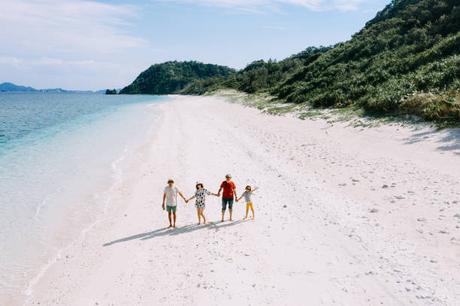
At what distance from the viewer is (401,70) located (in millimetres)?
33000

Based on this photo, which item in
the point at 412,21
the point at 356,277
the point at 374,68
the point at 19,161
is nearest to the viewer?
the point at 356,277

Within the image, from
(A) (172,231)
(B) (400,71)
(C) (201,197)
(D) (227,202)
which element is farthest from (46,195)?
(B) (400,71)

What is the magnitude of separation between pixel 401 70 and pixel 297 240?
26613 millimetres

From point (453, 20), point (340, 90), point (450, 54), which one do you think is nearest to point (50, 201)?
point (340, 90)

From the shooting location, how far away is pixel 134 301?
8836mm

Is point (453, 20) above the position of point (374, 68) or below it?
above

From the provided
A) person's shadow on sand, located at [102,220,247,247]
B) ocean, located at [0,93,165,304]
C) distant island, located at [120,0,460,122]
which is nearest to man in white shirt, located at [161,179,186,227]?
person's shadow on sand, located at [102,220,247,247]

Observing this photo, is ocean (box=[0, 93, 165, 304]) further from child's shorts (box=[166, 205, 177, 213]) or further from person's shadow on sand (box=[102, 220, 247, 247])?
child's shorts (box=[166, 205, 177, 213])

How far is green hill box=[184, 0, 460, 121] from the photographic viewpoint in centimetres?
2371

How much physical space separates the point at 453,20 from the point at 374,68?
8785mm

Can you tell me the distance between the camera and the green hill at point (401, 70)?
23708 millimetres

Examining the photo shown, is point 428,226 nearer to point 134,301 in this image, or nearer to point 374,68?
point 134,301

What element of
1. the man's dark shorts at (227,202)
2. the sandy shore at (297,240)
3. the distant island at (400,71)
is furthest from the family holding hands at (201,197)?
the distant island at (400,71)

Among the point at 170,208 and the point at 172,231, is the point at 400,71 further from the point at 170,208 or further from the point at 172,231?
the point at 172,231
